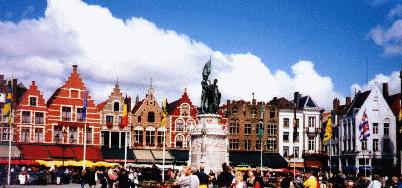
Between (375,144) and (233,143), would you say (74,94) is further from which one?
(375,144)

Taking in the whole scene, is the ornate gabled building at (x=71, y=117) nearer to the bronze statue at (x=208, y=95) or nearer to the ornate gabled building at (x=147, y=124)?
the ornate gabled building at (x=147, y=124)

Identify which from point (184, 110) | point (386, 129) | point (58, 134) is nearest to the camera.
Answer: point (58, 134)

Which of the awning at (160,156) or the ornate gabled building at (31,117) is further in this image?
the awning at (160,156)

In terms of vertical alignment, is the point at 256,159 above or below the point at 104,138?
below

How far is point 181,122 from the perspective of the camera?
6019 centimetres

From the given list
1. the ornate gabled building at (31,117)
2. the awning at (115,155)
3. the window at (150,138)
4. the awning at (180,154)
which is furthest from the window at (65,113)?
the awning at (180,154)

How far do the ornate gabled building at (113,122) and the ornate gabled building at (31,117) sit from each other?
233 inches

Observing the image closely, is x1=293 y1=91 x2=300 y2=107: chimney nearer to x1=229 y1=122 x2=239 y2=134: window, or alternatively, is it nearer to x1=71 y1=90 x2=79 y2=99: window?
x1=229 y1=122 x2=239 y2=134: window

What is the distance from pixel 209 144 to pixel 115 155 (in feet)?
78.3

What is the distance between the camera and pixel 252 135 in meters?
64.8

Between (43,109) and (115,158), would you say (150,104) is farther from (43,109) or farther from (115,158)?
(43,109)

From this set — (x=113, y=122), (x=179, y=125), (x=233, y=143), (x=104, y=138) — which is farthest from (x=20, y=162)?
(x=233, y=143)

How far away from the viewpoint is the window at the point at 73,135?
2135 inches

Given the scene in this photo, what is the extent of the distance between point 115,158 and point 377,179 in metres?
41.5
